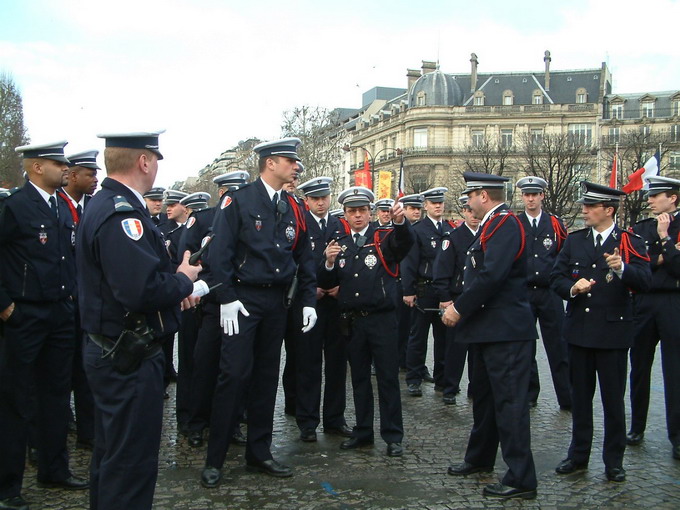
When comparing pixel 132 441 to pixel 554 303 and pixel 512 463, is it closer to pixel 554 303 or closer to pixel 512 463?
pixel 512 463

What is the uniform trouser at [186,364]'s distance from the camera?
293 inches

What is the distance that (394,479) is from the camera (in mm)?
5805

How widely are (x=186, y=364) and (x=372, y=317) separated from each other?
2.49 m

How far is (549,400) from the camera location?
880 cm

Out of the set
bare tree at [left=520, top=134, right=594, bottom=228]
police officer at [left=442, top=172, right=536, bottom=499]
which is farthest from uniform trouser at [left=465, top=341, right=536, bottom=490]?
bare tree at [left=520, top=134, right=594, bottom=228]

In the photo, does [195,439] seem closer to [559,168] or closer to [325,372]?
[325,372]

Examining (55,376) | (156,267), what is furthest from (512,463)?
(55,376)

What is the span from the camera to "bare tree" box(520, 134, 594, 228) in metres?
45.8

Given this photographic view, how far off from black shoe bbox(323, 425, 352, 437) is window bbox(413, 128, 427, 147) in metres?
77.5

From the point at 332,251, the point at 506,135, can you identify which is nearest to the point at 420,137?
the point at 506,135

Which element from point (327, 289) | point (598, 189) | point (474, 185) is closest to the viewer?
point (474, 185)

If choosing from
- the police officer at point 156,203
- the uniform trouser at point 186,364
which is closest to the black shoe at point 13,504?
the uniform trouser at point 186,364

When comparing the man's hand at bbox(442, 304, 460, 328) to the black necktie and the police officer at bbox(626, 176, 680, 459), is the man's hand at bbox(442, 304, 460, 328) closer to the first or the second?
the police officer at bbox(626, 176, 680, 459)

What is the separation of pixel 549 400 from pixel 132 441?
639 centimetres
